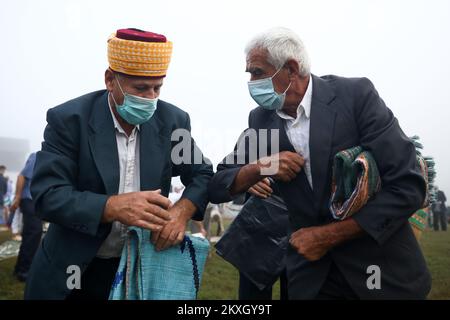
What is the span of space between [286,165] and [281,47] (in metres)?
0.75

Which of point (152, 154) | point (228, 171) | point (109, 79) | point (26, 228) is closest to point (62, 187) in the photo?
point (152, 154)

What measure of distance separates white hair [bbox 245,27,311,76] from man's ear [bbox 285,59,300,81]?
2 centimetres

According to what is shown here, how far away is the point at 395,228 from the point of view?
2.38 metres

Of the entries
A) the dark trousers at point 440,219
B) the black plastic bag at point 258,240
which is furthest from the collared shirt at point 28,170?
the dark trousers at point 440,219

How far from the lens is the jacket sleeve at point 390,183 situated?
2.30 m

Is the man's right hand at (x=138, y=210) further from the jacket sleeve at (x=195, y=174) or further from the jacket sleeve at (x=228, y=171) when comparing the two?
the jacket sleeve at (x=228, y=171)

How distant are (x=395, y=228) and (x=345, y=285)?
47 cm

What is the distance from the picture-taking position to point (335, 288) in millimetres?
2641

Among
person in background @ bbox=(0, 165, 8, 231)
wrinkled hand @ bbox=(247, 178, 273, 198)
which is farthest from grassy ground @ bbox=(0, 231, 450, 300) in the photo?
person in background @ bbox=(0, 165, 8, 231)

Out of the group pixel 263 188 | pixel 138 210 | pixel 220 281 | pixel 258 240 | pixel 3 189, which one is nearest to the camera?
pixel 138 210

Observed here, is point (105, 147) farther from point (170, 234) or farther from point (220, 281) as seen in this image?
point (220, 281)

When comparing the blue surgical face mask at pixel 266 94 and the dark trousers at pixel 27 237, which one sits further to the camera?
the dark trousers at pixel 27 237

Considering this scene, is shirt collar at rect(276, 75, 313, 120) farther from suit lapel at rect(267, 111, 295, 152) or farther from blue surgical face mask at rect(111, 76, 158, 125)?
blue surgical face mask at rect(111, 76, 158, 125)

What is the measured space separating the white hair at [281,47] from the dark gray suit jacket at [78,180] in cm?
77
